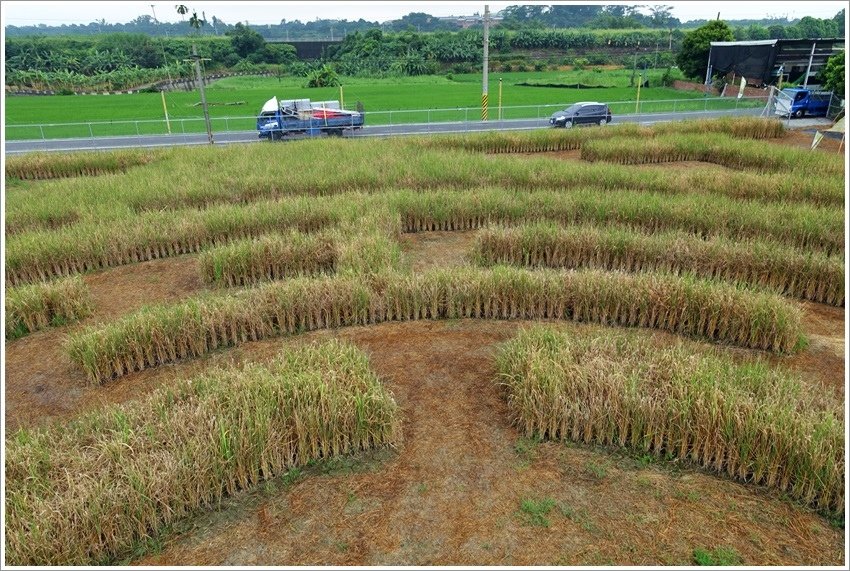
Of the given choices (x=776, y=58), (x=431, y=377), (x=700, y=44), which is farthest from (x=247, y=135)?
(x=776, y=58)

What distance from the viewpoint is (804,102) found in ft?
100.0

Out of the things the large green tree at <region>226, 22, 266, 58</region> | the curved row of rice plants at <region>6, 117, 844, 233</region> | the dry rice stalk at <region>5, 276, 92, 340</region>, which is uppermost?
the large green tree at <region>226, 22, 266, 58</region>

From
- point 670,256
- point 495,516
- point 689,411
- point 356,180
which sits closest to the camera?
point 495,516

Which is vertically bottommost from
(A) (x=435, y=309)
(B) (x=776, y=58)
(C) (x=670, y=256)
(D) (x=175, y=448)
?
(A) (x=435, y=309)

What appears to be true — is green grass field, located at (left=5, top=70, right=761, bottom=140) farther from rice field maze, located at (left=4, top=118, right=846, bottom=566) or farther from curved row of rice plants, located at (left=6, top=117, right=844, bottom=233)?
rice field maze, located at (left=4, top=118, right=846, bottom=566)

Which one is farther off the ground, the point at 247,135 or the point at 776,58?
the point at 776,58

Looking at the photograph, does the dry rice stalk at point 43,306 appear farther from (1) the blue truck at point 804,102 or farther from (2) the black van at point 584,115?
(1) the blue truck at point 804,102

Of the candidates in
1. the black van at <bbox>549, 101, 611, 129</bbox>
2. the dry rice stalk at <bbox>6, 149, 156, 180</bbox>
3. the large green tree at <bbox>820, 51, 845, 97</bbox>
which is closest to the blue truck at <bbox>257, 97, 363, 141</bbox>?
the dry rice stalk at <bbox>6, 149, 156, 180</bbox>

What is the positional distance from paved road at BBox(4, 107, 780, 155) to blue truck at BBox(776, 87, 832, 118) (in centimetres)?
203

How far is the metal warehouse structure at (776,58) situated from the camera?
36969mm

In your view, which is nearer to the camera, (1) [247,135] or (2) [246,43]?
(1) [247,135]

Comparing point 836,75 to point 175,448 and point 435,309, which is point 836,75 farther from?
point 175,448

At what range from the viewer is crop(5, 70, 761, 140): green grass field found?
32719mm

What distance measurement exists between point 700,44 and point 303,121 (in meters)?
33.8
